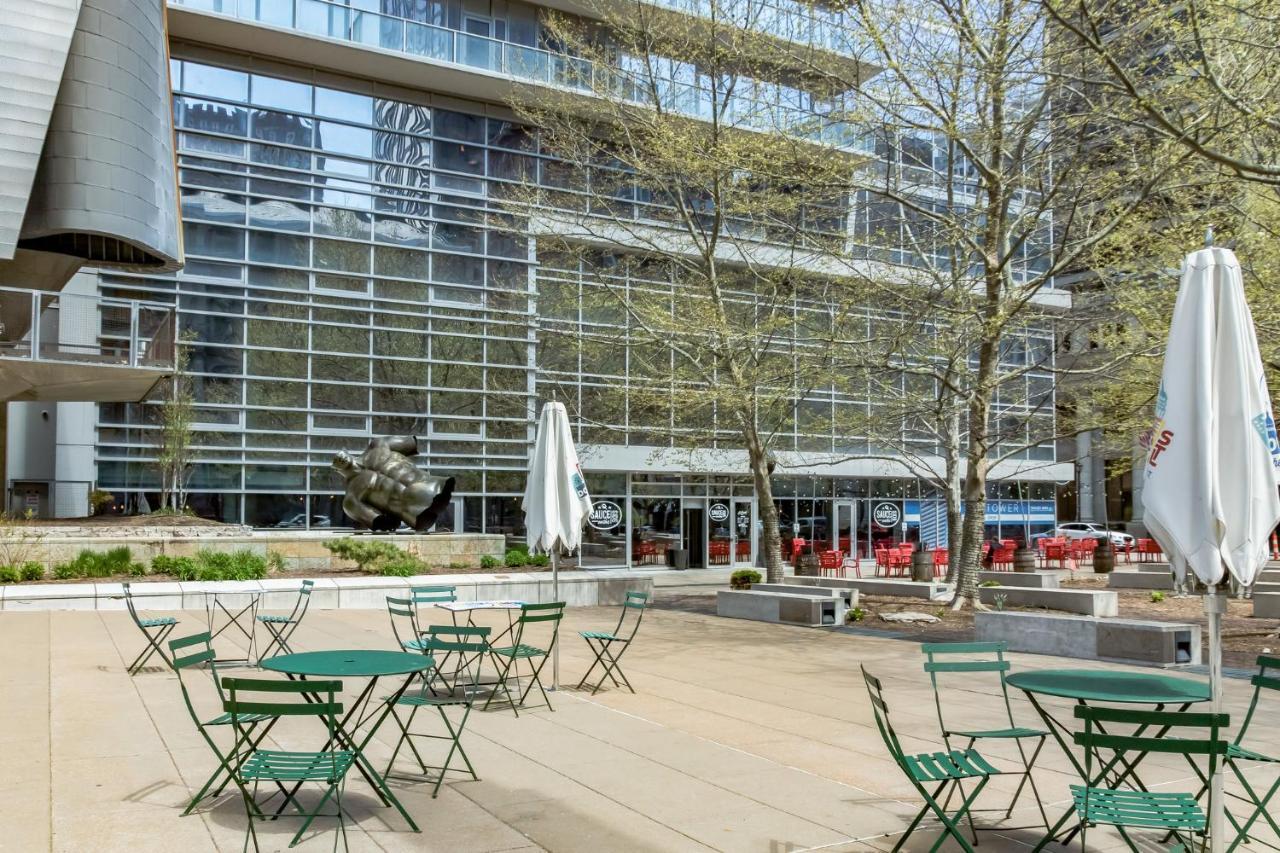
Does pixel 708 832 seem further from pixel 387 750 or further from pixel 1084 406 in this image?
pixel 1084 406

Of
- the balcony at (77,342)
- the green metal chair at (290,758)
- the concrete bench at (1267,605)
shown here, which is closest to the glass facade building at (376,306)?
the balcony at (77,342)

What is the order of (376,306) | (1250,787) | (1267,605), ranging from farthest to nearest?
1. (376,306)
2. (1267,605)
3. (1250,787)

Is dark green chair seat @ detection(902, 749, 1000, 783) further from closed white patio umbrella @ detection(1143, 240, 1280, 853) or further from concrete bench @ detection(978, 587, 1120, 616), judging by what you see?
concrete bench @ detection(978, 587, 1120, 616)

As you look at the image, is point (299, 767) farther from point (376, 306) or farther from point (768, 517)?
point (376, 306)

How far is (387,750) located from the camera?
769cm

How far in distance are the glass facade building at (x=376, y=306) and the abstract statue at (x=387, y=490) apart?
4707 mm

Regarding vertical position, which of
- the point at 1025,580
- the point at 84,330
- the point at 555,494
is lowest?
the point at 1025,580

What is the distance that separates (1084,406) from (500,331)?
54.7 ft

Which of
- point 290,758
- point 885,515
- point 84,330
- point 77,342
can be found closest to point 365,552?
point 77,342

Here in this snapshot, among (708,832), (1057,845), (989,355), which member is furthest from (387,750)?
(989,355)

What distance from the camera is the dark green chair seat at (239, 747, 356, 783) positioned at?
5.26 metres

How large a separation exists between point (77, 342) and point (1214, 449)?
2194 cm

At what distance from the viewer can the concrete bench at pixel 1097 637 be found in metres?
12.1

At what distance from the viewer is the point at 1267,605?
1694cm
